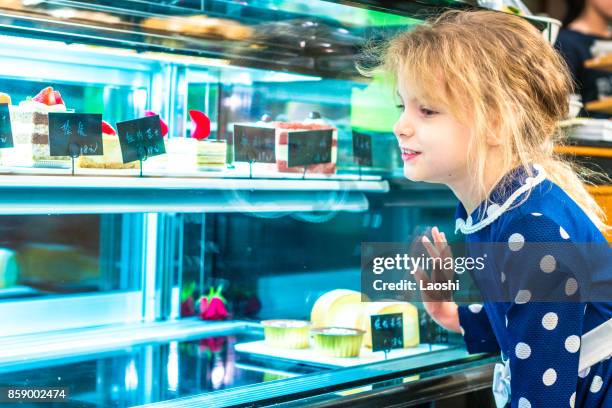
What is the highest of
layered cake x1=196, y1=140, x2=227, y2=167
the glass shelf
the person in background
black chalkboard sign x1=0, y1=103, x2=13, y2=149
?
the person in background

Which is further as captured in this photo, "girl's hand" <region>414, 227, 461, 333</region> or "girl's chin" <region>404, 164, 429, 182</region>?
"girl's hand" <region>414, 227, 461, 333</region>

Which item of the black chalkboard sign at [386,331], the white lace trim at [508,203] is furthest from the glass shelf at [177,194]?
the white lace trim at [508,203]

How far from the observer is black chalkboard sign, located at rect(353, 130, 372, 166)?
216 centimetres

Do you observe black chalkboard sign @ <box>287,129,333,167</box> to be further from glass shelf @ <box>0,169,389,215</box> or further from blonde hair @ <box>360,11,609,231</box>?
blonde hair @ <box>360,11,609,231</box>

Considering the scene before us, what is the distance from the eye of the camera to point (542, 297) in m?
1.39

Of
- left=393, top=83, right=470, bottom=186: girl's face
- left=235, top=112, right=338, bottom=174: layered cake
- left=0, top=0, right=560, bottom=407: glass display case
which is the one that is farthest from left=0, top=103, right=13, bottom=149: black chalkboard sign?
left=393, top=83, right=470, bottom=186: girl's face

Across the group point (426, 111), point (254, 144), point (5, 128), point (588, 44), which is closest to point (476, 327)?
point (426, 111)

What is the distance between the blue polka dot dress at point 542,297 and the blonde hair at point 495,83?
61mm

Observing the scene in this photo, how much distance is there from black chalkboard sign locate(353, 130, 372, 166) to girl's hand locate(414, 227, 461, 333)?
45 centimetres

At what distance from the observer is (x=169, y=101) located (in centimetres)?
194

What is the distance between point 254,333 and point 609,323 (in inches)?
34.2

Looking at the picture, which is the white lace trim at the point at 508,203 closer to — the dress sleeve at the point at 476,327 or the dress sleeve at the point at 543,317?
the dress sleeve at the point at 543,317

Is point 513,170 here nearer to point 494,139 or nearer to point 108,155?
point 494,139

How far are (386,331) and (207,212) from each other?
0.48 m
